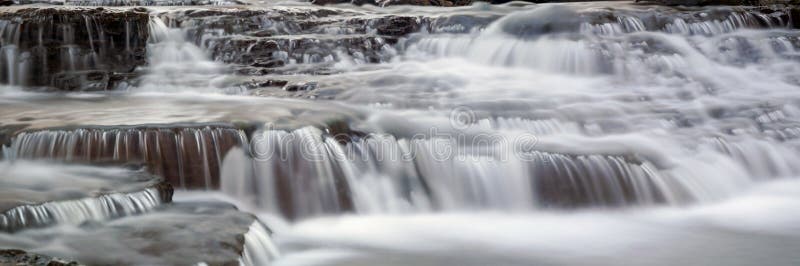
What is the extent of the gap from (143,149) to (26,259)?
2.38 m

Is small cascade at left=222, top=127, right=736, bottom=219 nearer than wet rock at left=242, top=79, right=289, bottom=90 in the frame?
Yes

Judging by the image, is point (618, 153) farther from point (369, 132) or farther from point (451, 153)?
point (369, 132)

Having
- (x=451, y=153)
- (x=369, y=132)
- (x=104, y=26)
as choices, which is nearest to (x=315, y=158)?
(x=369, y=132)

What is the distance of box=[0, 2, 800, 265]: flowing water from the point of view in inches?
200

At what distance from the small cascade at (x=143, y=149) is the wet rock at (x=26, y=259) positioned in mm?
2148

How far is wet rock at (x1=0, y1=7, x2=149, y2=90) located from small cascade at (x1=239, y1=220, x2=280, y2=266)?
5387mm

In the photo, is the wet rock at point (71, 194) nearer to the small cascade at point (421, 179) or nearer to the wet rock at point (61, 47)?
the small cascade at point (421, 179)

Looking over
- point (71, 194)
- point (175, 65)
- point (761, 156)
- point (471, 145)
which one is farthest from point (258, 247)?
point (175, 65)

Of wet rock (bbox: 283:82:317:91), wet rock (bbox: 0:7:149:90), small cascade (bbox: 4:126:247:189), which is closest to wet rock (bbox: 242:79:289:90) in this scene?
wet rock (bbox: 283:82:317:91)

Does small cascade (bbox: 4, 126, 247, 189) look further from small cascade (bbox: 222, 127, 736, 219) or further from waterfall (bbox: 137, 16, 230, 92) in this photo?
waterfall (bbox: 137, 16, 230, 92)

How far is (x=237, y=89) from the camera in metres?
8.75

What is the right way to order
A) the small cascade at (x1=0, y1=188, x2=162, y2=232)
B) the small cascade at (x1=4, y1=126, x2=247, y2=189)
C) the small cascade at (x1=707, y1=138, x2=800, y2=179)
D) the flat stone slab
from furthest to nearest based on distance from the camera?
the small cascade at (x1=707, y1=138, x2=800, y2=179) → the small cascade at (x1=4, y1=126, x2=247, y2=189) → the small cascade at (x1=0, y1=188, x2=162, y2=232) → the flat stone slab

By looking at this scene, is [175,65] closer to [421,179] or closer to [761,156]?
[421,179]

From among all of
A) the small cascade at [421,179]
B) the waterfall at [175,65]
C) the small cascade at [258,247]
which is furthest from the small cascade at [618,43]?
the small cascade at [258,247]
